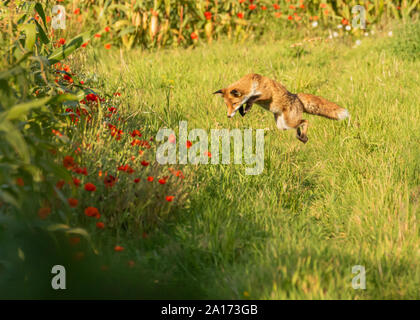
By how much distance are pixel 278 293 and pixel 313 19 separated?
7.04m

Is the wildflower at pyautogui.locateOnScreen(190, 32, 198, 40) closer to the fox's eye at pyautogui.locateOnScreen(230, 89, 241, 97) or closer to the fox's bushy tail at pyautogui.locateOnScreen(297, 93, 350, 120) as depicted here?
the fox's bushy tail at pyautogui.locateOnScreen(297, 93, 350, 120)

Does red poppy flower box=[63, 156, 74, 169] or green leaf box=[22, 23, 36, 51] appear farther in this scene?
green leaf box=[22, 23, 36, 51]

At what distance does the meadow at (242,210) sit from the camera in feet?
10.6

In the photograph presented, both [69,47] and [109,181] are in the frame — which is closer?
[109,181]

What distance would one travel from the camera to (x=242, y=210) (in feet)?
13.2

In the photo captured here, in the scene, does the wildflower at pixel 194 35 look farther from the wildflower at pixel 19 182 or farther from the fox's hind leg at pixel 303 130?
the wildflower at pixel 19 182

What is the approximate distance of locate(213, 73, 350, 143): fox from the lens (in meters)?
4.05

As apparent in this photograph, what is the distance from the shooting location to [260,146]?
16.5ft

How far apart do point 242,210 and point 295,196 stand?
0.61 meters

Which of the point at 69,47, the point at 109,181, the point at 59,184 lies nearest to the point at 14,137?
the point at 59,184

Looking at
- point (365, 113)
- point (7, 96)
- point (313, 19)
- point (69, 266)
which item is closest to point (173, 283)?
point (69, 266)

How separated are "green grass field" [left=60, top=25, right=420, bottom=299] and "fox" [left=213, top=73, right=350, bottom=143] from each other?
517 millimetres

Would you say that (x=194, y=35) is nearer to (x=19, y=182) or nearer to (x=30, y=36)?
(x=30, y=36)

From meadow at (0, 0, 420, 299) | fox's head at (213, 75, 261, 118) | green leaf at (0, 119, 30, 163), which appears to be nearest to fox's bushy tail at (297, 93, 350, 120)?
meadow at (0, 0, 420, 299)
